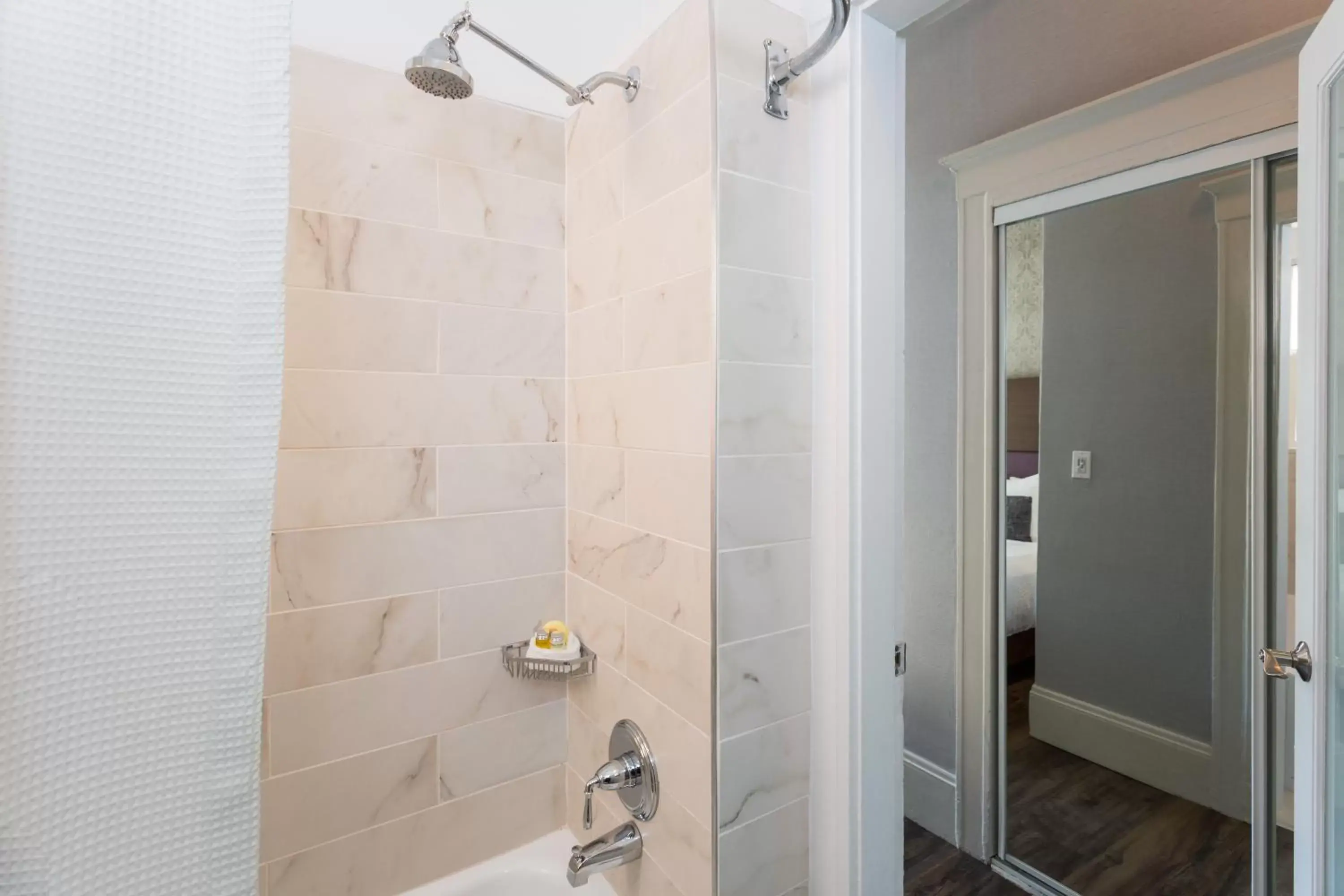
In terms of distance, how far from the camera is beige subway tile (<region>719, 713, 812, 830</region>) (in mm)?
954

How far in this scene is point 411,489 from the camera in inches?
47.7

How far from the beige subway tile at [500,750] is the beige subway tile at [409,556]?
0.32m

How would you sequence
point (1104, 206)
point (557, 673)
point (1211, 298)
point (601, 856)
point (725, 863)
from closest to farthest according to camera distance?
point (725, 863)
point (601, 856)
point (557, 673)
point (1211, 298)
point (1104, 206)

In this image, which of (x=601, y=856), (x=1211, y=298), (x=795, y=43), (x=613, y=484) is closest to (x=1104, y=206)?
(x=1211, y=298)

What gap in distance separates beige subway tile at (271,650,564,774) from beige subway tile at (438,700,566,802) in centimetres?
3

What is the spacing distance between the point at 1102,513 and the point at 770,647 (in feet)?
4.61

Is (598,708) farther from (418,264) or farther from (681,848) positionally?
(418,264)

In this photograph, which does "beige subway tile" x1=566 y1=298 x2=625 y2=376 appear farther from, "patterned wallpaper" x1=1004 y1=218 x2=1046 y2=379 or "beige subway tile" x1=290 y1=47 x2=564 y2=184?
"patterned wallpaper" x1=1004 y1=218 x2=1046 y2=379

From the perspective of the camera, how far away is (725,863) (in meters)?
0.96

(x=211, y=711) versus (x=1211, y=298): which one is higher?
(x=1211, y=298)

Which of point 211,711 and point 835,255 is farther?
point 835,255

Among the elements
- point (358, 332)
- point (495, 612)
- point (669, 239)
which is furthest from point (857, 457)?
point (358, 332)

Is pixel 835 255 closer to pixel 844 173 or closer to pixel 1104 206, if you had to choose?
pixel 844 173

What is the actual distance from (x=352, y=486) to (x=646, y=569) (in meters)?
0.57
